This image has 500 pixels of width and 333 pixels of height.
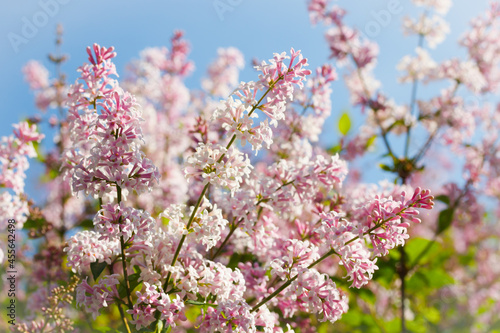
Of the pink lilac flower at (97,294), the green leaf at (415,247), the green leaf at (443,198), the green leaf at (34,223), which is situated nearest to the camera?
the pink lilac flower at (97,294)

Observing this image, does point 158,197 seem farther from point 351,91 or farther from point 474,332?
point 474,332

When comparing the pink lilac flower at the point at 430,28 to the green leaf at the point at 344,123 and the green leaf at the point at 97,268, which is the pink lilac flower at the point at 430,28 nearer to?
the green leaf at the point at 344,123

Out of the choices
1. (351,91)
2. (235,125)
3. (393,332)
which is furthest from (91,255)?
(351,91)

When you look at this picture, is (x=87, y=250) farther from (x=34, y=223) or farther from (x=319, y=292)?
(x=34, y=223)

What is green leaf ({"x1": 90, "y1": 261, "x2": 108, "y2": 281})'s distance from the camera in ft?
4.57

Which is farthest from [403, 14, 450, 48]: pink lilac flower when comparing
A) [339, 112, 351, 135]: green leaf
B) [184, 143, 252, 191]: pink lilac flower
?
[184, 143, 252, 191]: pink lilac flower

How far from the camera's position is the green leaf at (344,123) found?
2936mm

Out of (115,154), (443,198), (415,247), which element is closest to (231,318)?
(115,154)

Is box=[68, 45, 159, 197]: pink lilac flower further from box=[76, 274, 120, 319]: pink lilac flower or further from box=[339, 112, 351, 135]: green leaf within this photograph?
box=[339, 112, 351, 135]: green leaf

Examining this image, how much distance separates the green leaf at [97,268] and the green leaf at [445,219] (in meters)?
2.26

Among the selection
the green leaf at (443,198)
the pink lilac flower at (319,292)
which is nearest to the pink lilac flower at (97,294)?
the pink lilac flower at (319,292)

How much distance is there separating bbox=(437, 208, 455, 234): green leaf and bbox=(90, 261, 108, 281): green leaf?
7.40ft

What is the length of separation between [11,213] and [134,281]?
786mm

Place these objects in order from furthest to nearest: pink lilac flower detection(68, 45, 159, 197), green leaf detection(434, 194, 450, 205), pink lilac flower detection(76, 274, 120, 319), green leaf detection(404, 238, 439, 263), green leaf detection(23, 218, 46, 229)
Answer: green leaf detection(434, 194, 450, 205) → green leaf detection(404, 238, 439, 263) → green leaf detection(23, 218, 46, 229) → pink lilac flower detection(76, 274, 120, 319) → pink lilac flower detection(68, 45, 159, 197)
